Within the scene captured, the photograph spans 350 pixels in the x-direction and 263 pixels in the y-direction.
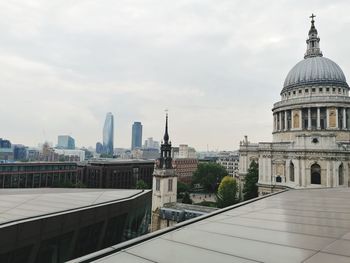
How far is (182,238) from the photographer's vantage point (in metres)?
6.79

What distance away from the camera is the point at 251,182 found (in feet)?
210

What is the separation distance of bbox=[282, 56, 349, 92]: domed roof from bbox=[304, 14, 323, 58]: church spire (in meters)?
3.00

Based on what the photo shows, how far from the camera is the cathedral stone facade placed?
171ft

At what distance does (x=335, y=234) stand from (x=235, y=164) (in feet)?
528

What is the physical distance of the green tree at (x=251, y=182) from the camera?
6317cm

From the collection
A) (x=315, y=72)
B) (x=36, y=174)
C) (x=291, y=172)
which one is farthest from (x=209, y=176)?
(x=36, y=174)

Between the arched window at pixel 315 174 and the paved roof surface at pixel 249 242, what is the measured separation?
158ft

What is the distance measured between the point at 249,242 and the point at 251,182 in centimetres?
6014

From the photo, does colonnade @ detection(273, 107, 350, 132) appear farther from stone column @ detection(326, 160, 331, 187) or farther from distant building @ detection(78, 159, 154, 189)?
distant building @ detection(78, 159, 154, 189)

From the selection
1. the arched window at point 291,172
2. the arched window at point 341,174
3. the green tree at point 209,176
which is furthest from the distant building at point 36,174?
the arched window at point 341,174

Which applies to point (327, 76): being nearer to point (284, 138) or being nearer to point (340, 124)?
point (340, 124)

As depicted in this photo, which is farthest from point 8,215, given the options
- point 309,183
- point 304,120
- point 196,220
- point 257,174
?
point 304,120

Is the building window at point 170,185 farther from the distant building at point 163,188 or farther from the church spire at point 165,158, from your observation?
the church spire at point 165,158

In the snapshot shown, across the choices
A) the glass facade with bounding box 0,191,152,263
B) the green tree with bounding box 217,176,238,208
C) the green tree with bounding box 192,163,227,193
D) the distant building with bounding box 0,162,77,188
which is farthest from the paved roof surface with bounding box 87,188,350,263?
the green tree with bounding box 192,163,227,193
